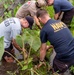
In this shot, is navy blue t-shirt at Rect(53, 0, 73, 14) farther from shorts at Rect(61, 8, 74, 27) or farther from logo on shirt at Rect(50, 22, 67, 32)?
logo on shirt at Rect(50, 22, 67, 32)

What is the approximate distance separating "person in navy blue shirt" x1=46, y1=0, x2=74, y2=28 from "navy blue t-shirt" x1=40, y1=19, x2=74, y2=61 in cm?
203

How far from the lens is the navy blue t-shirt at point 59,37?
5.92 metres

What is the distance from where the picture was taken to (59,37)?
5941 mm

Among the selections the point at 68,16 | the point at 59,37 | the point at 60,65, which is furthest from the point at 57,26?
the point at 68,16

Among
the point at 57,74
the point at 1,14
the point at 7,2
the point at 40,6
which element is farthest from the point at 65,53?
the point at 7,2

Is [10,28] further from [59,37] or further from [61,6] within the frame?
[61,6]

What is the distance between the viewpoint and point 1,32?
666 centimetres

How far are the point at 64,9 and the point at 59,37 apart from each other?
251cm

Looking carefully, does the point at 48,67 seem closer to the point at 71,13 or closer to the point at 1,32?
the point at 1,32

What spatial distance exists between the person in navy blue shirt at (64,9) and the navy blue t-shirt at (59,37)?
2031 mm

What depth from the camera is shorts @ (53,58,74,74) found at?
6184mm

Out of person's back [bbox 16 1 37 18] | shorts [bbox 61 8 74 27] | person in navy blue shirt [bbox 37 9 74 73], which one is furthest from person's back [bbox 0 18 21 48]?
shorts [bbox 61 8 74 27]

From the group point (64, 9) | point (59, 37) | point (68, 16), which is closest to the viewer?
point (59, 37)

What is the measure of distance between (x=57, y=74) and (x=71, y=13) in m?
2.66
